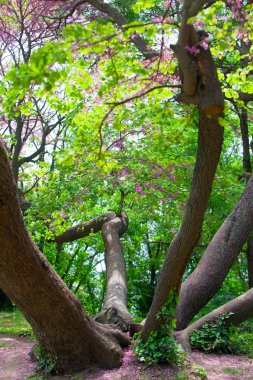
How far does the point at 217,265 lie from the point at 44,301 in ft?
11.3

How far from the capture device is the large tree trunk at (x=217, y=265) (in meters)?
7.64

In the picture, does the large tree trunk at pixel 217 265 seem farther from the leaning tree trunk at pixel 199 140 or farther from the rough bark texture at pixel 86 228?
the rough bark texture at pixel 86 228

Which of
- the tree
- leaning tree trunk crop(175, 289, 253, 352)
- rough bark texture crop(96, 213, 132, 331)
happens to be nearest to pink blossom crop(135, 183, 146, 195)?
rough bark texture crop(96, 213, 132, 331)

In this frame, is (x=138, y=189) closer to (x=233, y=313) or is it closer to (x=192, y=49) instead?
(x=233, y=313)

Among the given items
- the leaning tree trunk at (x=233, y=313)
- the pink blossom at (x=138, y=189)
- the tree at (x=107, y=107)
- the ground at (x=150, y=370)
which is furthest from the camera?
the pink blossom at (x=138, y=189)

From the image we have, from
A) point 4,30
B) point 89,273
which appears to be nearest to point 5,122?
point 4,30

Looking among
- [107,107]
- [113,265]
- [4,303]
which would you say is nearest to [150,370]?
[107,107]

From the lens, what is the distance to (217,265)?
771 centimetres

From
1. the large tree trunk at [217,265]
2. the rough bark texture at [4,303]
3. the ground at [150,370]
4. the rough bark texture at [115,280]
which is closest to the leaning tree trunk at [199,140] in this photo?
the ground at [150,370]

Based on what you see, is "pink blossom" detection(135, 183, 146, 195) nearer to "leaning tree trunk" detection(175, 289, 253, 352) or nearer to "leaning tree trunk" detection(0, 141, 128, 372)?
"leaning tree trunk" detection(175, 289, 253, 352)

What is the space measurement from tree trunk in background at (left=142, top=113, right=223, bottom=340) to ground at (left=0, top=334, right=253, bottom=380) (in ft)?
1.64

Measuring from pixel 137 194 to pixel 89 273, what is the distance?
8884mm

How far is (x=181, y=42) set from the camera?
12.1ft

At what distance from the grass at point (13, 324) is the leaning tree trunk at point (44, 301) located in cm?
315
